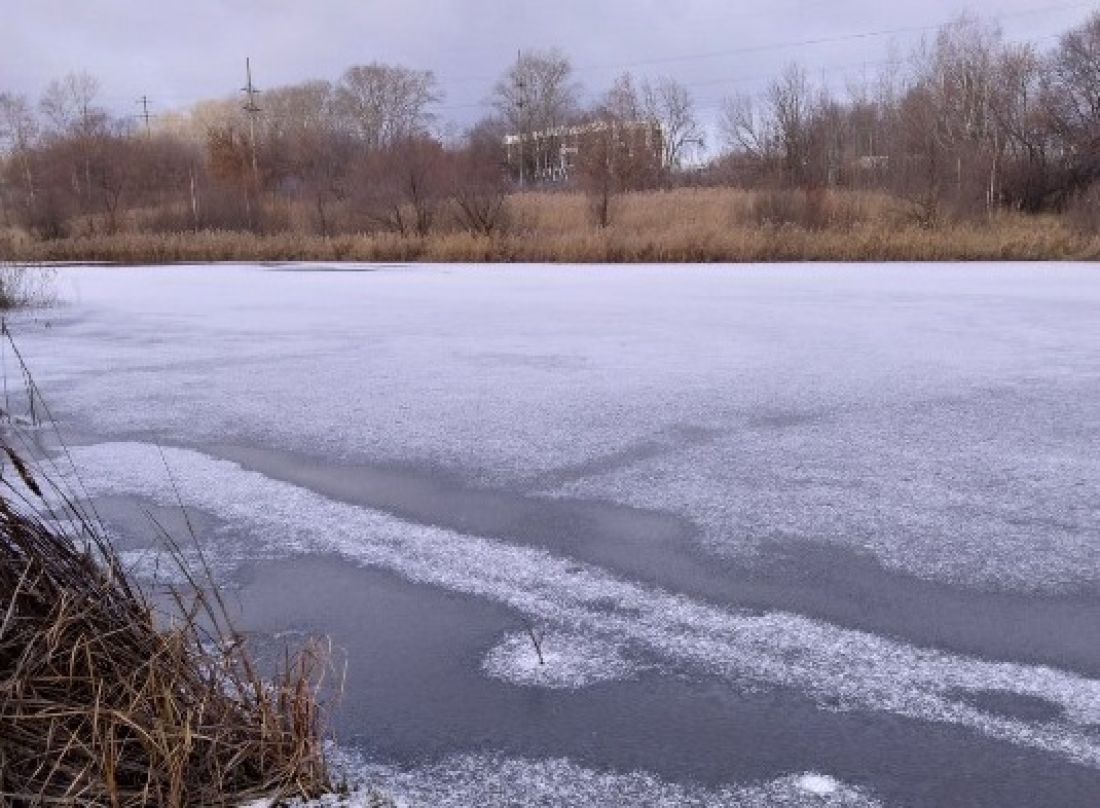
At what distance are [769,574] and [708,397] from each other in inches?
124

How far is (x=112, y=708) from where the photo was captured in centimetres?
216

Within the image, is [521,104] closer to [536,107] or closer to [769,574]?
[536,107]

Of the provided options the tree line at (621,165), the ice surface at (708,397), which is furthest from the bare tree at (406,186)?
the ice surface at (708,397)

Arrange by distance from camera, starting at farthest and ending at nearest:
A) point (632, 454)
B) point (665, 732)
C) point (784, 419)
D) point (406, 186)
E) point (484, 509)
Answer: point (406, 186), point (784, 419), point (632, 454), point (484, 509), point (665, 732)

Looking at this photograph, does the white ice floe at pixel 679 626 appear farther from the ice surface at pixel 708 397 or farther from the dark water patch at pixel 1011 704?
the ice surface at pixel 708 397

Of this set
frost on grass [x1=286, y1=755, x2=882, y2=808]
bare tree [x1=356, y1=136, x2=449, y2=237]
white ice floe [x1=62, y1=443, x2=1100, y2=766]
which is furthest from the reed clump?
bare tree [x1=356, y1=136, x2=449, y2=237]

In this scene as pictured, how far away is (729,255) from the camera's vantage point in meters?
19.0

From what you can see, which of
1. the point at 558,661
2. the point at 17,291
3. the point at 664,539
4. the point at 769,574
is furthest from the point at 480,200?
the point at 558,661

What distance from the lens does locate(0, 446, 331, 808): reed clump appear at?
6.86ft

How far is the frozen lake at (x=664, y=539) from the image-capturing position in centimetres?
268

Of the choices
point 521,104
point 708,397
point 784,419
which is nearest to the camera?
point 784,419

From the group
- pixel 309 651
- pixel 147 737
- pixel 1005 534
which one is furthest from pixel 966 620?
pixel 147 737

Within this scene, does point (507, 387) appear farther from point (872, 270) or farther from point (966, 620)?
point (872, 270)

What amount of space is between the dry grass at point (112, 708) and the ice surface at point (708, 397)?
2262 millimetres
